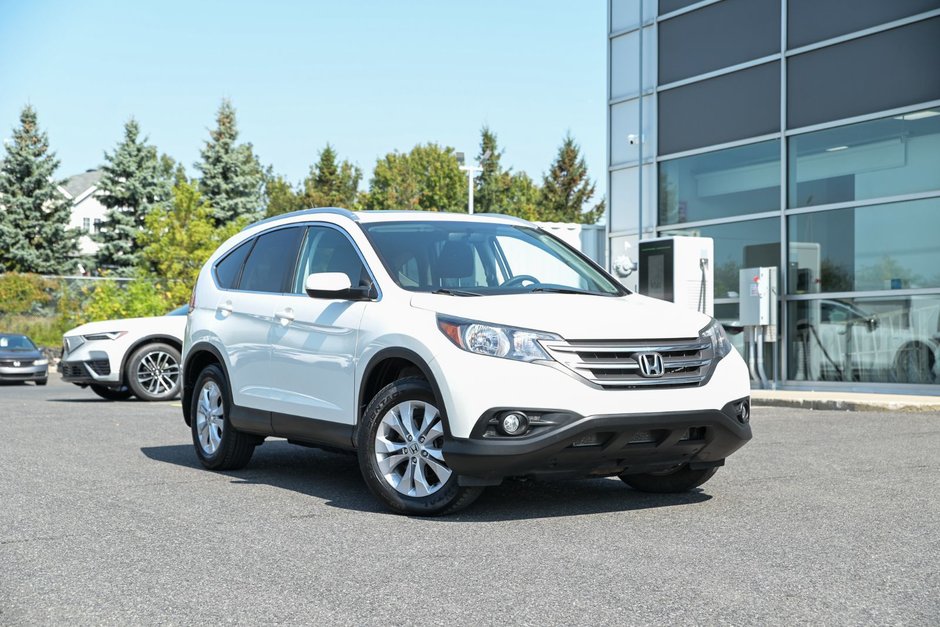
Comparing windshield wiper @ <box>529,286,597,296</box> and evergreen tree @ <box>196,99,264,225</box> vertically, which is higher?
evergreen tree @ <box>196,99,264,225</box>

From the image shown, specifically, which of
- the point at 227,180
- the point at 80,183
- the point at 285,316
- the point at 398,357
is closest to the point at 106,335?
the point at 285,316

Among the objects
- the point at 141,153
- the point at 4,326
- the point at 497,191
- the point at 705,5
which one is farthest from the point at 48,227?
the point at 705,5

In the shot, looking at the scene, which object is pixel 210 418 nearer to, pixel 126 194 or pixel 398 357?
pixel 398 357

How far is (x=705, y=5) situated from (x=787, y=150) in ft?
11.4

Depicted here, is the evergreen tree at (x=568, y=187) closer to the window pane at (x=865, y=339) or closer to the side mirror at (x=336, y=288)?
the window pane at (x=865, y=339)

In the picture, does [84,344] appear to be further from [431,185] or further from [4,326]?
[431,185]

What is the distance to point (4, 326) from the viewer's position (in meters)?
37.8

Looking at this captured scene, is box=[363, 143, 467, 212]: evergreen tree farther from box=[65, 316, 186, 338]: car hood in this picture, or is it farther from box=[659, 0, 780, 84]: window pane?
box=[65, 316, 186, 338]: car hood

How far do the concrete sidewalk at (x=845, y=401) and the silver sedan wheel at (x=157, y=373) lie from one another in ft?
26.5

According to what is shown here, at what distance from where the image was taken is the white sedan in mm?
15891

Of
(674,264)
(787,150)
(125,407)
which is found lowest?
(125,407)

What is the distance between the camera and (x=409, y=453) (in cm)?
639

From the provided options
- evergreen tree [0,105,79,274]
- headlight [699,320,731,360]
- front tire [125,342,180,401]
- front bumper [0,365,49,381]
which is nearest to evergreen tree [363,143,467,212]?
evergreen tree [0,105,79,274]

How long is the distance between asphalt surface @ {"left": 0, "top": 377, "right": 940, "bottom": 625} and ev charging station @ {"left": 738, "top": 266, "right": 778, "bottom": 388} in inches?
391
